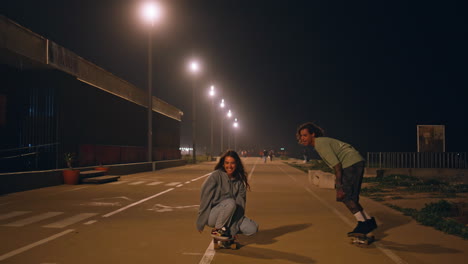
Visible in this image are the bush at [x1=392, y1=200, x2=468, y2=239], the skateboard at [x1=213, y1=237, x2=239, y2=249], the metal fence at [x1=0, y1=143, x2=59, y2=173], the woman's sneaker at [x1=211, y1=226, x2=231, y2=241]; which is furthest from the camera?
the metal fence at [x1=0, y1=143, x2=59, y2=173]

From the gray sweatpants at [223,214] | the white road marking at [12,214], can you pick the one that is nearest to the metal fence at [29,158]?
the white road marking at [12,214]

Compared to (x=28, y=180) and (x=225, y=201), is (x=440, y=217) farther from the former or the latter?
(x=28, y=180)

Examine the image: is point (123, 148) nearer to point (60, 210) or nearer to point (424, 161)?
point (424, 161)

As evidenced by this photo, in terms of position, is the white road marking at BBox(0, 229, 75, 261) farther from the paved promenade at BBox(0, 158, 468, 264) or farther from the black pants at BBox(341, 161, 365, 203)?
the black pants at BBox(341, 161, 365, 203)

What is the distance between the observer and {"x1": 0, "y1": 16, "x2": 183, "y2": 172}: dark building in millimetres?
24359

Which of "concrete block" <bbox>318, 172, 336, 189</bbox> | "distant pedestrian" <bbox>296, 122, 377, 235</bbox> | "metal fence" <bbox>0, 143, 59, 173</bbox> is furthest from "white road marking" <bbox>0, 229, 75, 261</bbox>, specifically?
"metal fence" <bbox>0, 143, 59, 173</bbox>

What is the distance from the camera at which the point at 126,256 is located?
22.6ft

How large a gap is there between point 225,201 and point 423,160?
83.9 ft

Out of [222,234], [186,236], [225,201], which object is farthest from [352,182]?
[186,236]

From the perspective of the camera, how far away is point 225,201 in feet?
23.2

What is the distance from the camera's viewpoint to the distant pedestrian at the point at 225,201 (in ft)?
23.1

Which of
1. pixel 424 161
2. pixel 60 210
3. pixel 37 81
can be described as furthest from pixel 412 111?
pixel 60 210

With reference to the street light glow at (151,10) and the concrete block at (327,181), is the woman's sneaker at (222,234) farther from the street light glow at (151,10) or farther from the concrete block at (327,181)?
the street light glow at (151,10)

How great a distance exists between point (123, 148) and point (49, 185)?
68.8 ft
